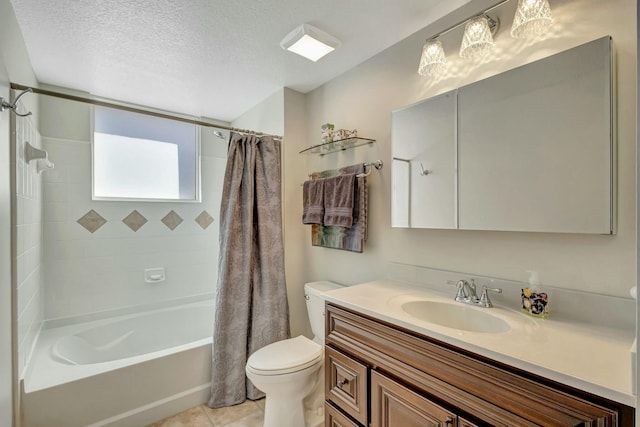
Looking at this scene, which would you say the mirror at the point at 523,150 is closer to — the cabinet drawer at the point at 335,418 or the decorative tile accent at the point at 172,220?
the cabinet drawer at the point at 335,418

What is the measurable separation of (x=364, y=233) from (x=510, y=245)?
2.66ft

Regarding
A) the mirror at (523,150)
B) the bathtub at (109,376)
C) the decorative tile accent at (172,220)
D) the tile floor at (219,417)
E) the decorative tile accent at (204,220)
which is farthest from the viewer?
the decorative tile accent at (204,220)

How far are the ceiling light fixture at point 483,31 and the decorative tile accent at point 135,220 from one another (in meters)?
2.58

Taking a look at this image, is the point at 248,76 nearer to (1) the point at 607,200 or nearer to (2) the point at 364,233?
(2) the point at 364,233

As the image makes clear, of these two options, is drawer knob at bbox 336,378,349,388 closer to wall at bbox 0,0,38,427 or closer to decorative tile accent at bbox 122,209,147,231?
wall at bbox 0,0,38,427

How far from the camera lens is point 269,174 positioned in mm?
2227

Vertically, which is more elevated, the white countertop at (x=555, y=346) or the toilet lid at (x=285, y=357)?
the white countertop at (x=555, y=346)

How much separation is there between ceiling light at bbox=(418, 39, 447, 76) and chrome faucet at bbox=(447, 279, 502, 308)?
3.58 ft

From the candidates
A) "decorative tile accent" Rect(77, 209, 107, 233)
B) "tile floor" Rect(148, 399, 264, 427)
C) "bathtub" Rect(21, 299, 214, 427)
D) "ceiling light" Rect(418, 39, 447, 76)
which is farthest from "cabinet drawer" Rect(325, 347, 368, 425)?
"decorative tile accent" Rect(77, 209, 107, 233)

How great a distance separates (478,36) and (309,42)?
0.89 metres

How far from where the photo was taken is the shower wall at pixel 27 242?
4.84 feet

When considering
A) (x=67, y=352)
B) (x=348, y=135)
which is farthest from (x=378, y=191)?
(x=67, y=352)


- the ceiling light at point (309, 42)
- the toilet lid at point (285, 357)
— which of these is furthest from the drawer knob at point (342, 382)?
the ceiling light at point (309, 42)

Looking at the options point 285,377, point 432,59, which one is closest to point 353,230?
point 285,377
